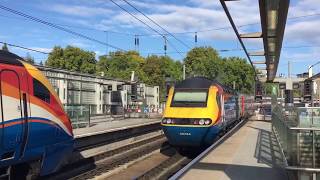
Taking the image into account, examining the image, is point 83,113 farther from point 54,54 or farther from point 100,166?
point 54,54

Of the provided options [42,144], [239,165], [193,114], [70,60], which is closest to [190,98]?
[193,114]

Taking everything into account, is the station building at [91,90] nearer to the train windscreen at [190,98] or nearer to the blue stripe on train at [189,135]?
the train windscreen at [190,98]

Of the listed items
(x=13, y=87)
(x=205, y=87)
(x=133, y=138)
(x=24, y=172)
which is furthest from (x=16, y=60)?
(x=133, y=138)

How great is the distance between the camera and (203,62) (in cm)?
8031

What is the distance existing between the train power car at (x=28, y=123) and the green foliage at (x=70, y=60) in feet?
232

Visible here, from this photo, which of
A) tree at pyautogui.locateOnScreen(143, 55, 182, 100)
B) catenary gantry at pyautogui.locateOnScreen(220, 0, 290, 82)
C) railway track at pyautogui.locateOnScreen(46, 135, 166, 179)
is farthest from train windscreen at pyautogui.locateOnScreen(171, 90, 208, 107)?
tree at pyautogui.locateOnScreen(143, 55, 182, 100)

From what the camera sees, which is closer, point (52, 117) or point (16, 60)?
point (16, 60)

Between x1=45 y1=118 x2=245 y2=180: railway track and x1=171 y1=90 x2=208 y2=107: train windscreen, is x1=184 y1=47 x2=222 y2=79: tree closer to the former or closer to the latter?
x1=45 y1=118 x2=245 y2=180: railway track

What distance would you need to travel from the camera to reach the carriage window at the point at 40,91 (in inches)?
411

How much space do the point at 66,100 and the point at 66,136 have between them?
25.3 metres

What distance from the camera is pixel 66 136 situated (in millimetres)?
11789

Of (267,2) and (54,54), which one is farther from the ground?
(54,54)

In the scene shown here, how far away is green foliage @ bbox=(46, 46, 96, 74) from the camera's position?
81125 mm

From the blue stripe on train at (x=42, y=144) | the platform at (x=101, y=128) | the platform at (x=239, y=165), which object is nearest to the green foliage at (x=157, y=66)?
the platform at (x=101, y=128)
